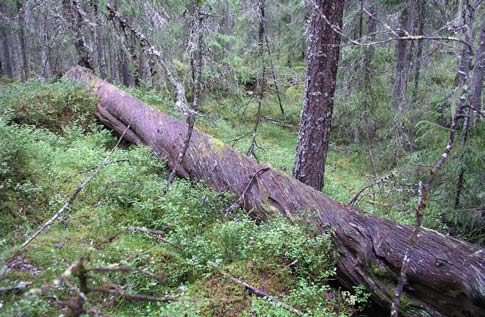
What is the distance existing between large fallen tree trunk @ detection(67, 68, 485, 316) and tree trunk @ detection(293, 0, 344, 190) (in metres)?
1.12

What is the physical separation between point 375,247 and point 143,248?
267 cm

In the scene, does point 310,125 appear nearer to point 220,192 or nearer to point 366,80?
point 220,192

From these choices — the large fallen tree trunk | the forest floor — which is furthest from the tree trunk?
the forest floor

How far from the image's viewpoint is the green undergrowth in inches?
118

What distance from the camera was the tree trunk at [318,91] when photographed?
5395 millimetres

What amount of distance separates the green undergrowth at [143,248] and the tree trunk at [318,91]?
167 centimetres

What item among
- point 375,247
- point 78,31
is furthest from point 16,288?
point 78,31

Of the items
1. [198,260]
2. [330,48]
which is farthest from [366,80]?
[198,260]

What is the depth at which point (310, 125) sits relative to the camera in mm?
5789

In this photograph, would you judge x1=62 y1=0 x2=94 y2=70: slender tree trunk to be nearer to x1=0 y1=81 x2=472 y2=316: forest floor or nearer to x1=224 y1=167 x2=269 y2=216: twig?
x1=0 y1=81 x2=472 y2=316: forest floor

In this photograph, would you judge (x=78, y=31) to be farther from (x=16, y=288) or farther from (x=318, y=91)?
(x=16, y=288)

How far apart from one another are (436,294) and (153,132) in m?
5.45

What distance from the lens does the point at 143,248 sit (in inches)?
151

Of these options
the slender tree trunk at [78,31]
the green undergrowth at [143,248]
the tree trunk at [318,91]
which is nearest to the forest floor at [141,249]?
the green undergrowth at [143,248]
